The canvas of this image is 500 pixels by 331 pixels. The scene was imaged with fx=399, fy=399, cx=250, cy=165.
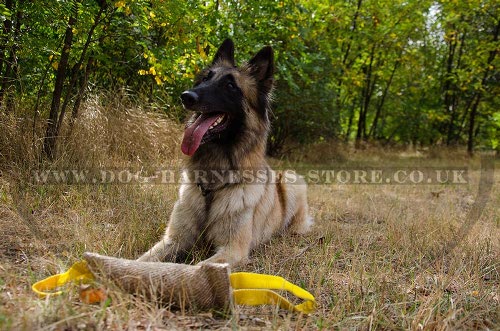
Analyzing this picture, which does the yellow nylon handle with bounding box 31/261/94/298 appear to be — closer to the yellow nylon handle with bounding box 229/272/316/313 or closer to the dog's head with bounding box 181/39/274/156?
the yellow nylon handle with bounding box 229/272/316/313

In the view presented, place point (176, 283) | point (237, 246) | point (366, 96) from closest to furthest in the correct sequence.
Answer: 1. point (176, 283)
2. point (237, 246)
3. point (366, 96)

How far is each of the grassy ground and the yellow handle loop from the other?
0.05 meters

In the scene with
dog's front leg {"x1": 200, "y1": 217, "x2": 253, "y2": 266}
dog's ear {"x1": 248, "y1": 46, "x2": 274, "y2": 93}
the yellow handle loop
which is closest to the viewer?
the yellow handle loop

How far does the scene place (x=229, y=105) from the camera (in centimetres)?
322

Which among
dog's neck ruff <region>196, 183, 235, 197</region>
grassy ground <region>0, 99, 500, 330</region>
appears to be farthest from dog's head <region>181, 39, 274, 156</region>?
grassy ground <region>0, 99, 500, 330</region>

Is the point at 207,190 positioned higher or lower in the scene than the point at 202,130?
lower

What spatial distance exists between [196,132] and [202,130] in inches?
2.0

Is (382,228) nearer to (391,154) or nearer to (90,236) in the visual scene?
(90,236)

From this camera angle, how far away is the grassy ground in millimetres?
1854

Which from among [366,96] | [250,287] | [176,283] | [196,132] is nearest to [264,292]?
[250,287]

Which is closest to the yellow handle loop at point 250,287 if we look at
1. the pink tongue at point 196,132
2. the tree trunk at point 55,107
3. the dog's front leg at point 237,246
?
the dog's front leg at point 237,246

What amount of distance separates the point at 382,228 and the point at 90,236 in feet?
9.14

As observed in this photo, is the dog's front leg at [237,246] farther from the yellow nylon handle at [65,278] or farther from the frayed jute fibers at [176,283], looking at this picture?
the yellow nylon handle at [65,278]

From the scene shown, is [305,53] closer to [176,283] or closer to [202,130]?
[202,130]
